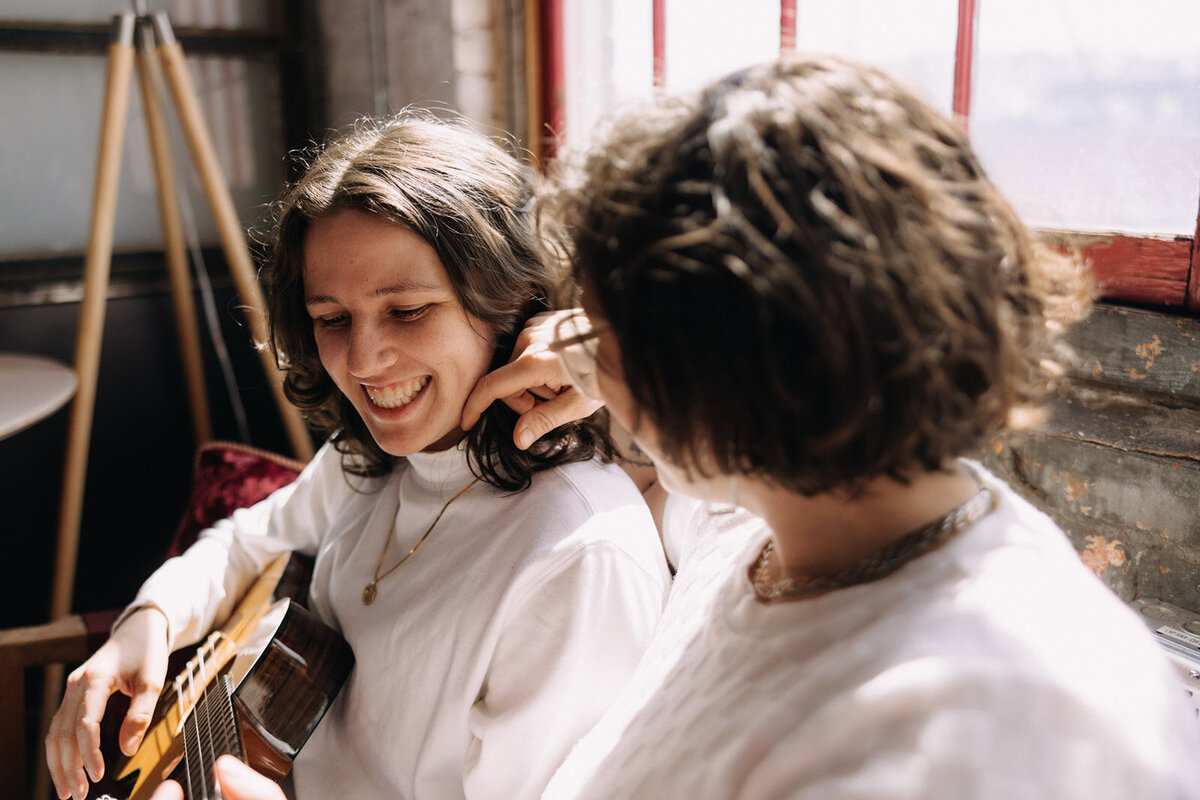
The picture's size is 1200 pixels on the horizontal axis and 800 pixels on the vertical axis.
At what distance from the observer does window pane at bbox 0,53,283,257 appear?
2.93 m

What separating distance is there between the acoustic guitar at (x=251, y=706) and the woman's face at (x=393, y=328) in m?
0.34

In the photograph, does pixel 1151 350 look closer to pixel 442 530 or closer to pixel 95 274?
pixel 442 530

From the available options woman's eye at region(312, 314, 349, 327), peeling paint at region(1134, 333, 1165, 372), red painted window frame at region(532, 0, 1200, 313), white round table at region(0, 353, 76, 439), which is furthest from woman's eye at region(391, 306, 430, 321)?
white round table at region(0, 353, 76, 439)

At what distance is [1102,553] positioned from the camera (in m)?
1.47

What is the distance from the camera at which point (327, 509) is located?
1.78 metres

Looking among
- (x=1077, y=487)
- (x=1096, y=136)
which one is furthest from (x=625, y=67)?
(x=1077, y=487)

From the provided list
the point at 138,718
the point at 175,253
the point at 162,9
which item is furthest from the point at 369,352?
the point at 162,9

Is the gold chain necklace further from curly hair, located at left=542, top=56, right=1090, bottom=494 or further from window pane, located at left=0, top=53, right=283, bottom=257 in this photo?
window pane, located at left=0, top=53, right=283, bottom=257

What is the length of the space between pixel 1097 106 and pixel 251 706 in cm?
171

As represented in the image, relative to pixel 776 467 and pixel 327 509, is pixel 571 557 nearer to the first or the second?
pixel 776 467

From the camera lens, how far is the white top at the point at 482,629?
1174 millimetres

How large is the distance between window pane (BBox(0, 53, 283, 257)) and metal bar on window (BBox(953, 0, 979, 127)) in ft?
8.32

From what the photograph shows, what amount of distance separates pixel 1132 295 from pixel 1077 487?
33cm

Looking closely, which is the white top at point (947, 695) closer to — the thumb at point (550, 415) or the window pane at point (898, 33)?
the thumb at point (550, 415)
